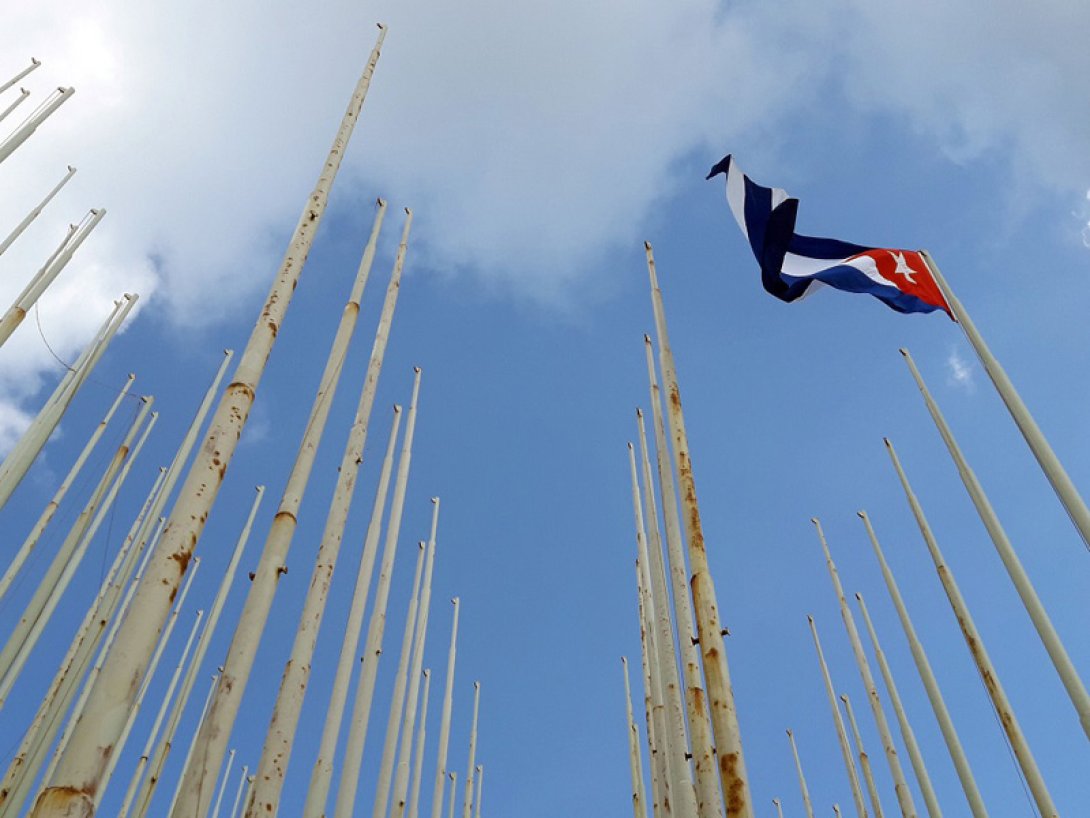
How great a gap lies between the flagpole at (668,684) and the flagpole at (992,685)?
18.0 ft

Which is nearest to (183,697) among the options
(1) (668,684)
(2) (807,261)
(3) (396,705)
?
(3) (396,705)

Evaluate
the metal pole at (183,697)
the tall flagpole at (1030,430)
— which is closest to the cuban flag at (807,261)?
the tall flagpole at (1030,430)

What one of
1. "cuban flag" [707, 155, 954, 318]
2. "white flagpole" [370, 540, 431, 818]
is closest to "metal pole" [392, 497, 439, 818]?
"white flagpole" [370, 540, 431, 818]

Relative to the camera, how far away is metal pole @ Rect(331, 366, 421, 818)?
1043 cm

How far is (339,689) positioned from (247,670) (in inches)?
208

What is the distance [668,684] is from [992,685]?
249 inches

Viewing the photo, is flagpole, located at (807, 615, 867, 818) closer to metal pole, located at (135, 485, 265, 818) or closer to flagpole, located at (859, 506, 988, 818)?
flagpole, located at (859, 506, 988, 818)

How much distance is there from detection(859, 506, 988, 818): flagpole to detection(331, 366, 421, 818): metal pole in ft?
32.5

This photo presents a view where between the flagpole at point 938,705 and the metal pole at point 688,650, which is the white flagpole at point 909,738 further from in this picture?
the metal pole at point 688,650

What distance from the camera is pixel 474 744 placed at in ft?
76.9

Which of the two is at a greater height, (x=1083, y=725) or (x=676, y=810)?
(x=1083, y=725)

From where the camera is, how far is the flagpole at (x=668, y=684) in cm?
859

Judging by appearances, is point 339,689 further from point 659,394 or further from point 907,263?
point 907,263

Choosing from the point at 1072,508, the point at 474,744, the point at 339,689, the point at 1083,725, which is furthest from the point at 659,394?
the point at 474,744
